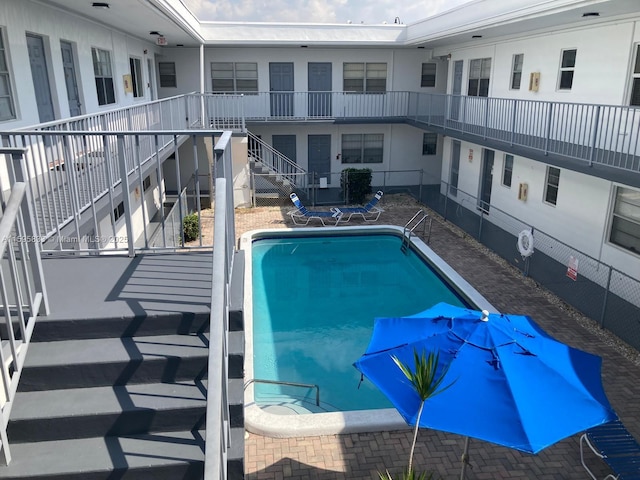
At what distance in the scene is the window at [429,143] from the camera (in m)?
22.5

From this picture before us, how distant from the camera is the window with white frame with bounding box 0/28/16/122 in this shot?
25.9 ft

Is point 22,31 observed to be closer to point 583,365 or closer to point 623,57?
point 583,365

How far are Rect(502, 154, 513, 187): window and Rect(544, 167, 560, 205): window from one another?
6.27 feet

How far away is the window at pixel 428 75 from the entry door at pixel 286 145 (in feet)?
20.4

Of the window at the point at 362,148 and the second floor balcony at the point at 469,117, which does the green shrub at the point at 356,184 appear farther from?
the window at the point at 362,148

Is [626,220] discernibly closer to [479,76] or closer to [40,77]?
[479,76]

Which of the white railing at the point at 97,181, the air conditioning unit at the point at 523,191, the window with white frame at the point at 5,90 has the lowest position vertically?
the air conditioning unit at the point at 523,191

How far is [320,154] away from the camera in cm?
2184

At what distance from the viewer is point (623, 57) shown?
10594 mm

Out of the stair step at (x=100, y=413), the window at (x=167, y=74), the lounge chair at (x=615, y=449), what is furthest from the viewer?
the window at (x=167, y=74)

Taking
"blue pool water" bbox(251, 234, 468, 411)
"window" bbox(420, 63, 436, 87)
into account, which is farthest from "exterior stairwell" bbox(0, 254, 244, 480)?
"window" bbox(420, 63, 436, 87)

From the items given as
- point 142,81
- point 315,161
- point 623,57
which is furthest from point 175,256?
point 315,161

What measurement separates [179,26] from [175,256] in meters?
10.7

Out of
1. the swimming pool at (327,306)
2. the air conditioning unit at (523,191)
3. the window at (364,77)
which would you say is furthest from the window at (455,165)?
the swimming pool at (327,306)
